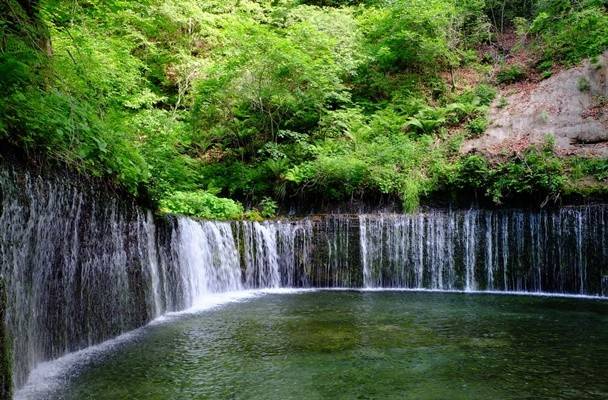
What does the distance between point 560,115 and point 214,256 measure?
38.4 ft

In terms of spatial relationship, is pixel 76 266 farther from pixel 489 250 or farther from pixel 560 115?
pixel 560 115

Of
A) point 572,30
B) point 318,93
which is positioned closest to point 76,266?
point 318,93

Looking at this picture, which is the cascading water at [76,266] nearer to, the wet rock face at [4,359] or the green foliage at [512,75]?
the wet rock face at [4,359]

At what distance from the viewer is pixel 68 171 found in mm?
6133

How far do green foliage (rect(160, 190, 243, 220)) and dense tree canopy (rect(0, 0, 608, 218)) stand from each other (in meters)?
0.04

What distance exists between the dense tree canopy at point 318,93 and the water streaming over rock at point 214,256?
1.01 metres

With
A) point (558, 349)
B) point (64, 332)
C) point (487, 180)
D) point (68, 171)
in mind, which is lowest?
point (558, 349)

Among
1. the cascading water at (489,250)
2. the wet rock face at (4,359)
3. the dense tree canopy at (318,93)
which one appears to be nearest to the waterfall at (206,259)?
the dense tree canopy at (318,93)

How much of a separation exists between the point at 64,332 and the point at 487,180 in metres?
11.1

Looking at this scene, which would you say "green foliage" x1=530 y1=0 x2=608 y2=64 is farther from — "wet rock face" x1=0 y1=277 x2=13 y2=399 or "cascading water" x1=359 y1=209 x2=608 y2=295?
"wet rock face" x1=0 y1=277 x2=13 y2=399

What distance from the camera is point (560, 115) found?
15727 millimetres

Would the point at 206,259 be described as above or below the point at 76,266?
below

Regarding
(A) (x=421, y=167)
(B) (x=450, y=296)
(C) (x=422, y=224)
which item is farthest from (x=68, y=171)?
(A) (x=421, y=167)

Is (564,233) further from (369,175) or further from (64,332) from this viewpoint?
(64,332)
